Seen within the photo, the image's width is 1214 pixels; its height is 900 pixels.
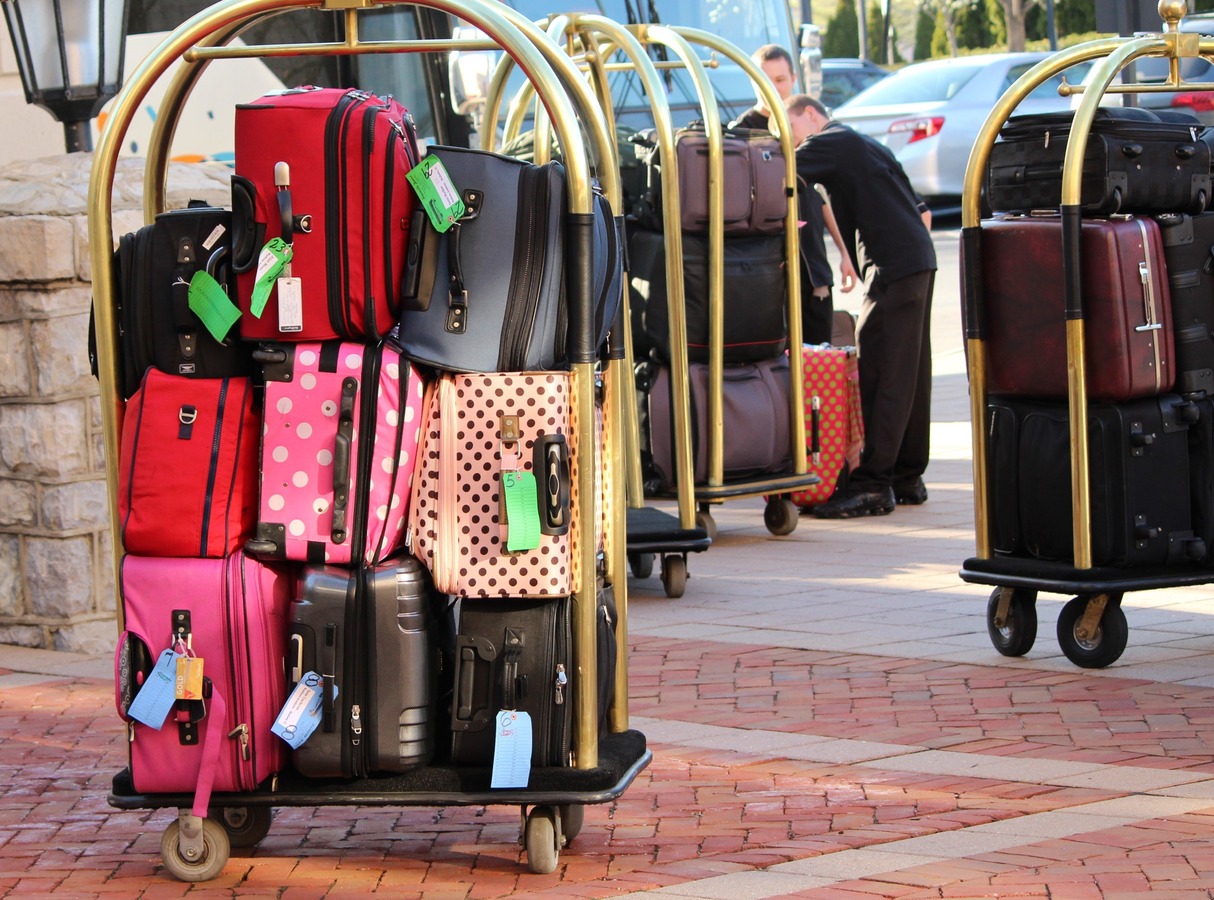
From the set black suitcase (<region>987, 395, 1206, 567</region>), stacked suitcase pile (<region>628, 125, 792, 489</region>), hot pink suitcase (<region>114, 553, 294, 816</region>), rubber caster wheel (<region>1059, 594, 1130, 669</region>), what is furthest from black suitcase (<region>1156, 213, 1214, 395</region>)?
hot pink suitcase (<region>114, 553, 294, 816</region>)

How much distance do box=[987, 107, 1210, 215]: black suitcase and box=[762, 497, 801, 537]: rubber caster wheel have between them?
2.90m

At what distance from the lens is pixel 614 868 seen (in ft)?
14.5

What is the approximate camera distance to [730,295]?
28.2 ft

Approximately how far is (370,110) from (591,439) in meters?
0.87

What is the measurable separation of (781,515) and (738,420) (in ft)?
2.54

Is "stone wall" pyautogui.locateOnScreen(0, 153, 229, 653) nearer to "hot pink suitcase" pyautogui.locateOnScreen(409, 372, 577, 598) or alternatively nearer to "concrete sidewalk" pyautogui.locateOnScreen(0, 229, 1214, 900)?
"concrete sidewalk" pyautogui.locateOnScreen(0, 229, 1214, 900)

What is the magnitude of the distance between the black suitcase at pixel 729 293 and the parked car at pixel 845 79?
23045 mm

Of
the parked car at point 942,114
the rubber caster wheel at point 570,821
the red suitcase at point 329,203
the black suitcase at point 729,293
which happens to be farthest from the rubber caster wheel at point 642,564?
the parked car at point 942,114

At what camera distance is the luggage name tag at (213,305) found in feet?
14.1

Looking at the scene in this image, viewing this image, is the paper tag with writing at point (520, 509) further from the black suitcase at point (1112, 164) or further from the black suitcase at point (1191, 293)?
the black suitcase at point (1191, 293)

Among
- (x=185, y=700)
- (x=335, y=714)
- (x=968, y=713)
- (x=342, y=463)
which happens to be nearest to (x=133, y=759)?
(x=185, y=700)

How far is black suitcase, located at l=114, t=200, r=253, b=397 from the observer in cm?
437

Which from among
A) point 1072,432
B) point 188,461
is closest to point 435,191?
point 188,461

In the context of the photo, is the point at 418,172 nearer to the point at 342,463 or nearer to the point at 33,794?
the point at 342,463
